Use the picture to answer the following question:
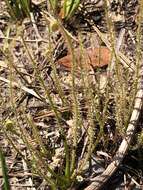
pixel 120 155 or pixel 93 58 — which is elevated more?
pixel 93 58

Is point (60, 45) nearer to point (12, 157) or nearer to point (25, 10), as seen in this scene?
point (25, 10)

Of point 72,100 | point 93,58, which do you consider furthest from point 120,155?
point 93,58

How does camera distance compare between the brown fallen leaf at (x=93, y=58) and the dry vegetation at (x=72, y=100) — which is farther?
the brown fallen leaf at (x=93, y=58)

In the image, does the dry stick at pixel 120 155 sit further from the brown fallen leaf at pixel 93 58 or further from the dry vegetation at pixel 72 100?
the brown fallen leaf at pixel 93 58

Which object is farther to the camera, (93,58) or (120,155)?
(93,58)

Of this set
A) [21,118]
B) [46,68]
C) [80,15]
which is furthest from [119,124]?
[80,15]

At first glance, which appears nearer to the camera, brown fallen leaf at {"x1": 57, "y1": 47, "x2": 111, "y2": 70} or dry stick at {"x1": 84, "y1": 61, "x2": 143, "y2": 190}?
dry stick at {"x1": 84, "y1": 61, "x2": 143, "y2": 190}

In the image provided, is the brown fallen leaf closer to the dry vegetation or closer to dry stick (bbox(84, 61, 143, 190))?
the dry vegetation

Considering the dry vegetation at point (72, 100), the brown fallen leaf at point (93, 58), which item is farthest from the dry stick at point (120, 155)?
the brown fallen leaf at point (93, 58)

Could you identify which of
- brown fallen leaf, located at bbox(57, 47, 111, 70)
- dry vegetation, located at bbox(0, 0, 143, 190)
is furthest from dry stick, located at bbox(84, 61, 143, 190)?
brown fallen leaf, located at bbox(57, 47, 111, 70)

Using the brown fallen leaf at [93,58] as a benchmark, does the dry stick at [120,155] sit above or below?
below

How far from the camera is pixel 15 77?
1667 millimetres

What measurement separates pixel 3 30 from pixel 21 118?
1.78ft

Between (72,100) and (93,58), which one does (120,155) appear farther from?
A: (93,58)
